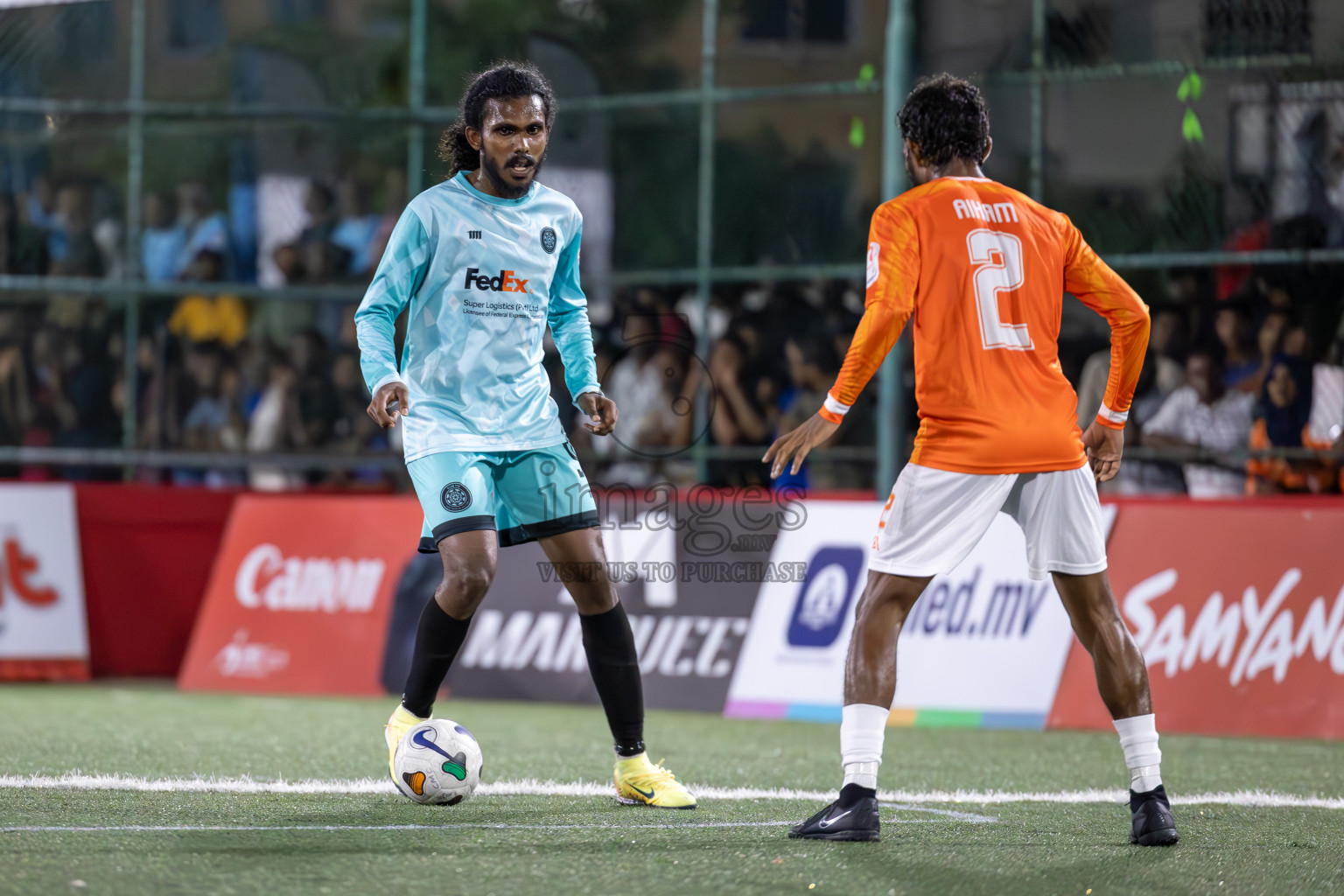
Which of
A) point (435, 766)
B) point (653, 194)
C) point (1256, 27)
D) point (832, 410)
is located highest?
point (1256, 27)

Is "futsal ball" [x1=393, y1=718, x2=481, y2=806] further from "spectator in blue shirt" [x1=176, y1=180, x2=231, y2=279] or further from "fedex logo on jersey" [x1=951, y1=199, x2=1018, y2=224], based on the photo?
"spectator in blue shirt" [x1=176, y1=180, x2=231, y2=279]

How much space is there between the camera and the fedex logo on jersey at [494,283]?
5395mm

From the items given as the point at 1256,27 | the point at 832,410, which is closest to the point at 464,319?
the point at 832,410

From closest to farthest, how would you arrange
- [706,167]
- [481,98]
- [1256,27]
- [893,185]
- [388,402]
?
[388,402]
[481,98]
[1256,27]
[893,185]
[706,167]

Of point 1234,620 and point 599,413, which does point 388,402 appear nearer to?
point 599,413

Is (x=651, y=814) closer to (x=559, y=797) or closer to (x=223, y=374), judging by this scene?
(x=559, y=797)

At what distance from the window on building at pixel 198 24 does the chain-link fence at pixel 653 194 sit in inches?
0.8

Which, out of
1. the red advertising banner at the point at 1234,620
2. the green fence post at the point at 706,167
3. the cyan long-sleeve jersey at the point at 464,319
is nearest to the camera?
the cyan long-sleeve jersey at the point at 464,319

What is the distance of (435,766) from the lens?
17.1ft

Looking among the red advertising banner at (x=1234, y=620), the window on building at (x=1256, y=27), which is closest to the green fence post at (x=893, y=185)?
the window on building at (x=1256, y=27)

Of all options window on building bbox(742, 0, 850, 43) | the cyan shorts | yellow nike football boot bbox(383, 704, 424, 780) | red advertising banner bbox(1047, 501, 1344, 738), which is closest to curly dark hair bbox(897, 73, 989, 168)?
the cyan shorts

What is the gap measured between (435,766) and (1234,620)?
4.97m

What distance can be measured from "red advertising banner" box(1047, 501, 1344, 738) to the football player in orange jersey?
3.94m

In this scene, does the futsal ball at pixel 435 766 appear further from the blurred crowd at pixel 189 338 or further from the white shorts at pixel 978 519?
the blurred crowd at pixel 189 338
